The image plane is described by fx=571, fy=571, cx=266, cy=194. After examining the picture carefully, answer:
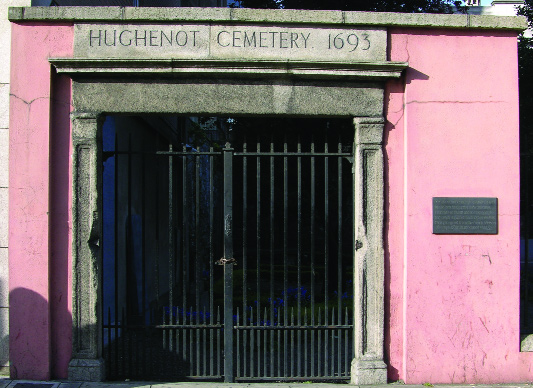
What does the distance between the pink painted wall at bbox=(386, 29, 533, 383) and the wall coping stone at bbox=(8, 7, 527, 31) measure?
0.38 feet

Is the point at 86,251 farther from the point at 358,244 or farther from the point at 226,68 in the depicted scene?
the point at 358,244

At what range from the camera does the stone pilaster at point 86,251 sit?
5617 millimetres

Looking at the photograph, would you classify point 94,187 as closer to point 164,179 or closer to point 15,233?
point 15,233

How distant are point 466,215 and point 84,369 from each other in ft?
13.5

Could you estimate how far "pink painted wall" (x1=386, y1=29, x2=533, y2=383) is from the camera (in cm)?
577

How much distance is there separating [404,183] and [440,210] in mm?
451

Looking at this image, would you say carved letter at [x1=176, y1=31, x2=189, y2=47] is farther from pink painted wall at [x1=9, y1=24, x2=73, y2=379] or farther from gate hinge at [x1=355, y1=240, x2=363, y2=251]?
gate hinge at [x1=355, y1=240, x2=363, y2=251]

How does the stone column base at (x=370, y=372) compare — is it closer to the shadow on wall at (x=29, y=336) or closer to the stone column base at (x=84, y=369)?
the stone column base at (x=84, y=369)

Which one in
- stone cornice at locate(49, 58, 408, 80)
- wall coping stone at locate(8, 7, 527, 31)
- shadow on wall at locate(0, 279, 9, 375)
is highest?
wall coping stone at locate(8, 7, 527, 31)

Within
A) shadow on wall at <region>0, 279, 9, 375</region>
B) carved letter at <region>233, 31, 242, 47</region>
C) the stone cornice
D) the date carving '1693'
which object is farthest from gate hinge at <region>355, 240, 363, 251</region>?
shadow on wall at <region>0, 279, 9, 375</region>

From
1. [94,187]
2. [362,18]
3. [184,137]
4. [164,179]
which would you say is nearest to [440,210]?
[362,18]

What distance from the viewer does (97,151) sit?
18.7 feet

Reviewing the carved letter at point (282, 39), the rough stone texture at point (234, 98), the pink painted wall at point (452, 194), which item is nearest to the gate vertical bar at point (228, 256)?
the rough stone texture at point (234, 98)

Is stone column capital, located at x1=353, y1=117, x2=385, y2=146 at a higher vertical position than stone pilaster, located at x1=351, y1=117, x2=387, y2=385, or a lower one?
higher
